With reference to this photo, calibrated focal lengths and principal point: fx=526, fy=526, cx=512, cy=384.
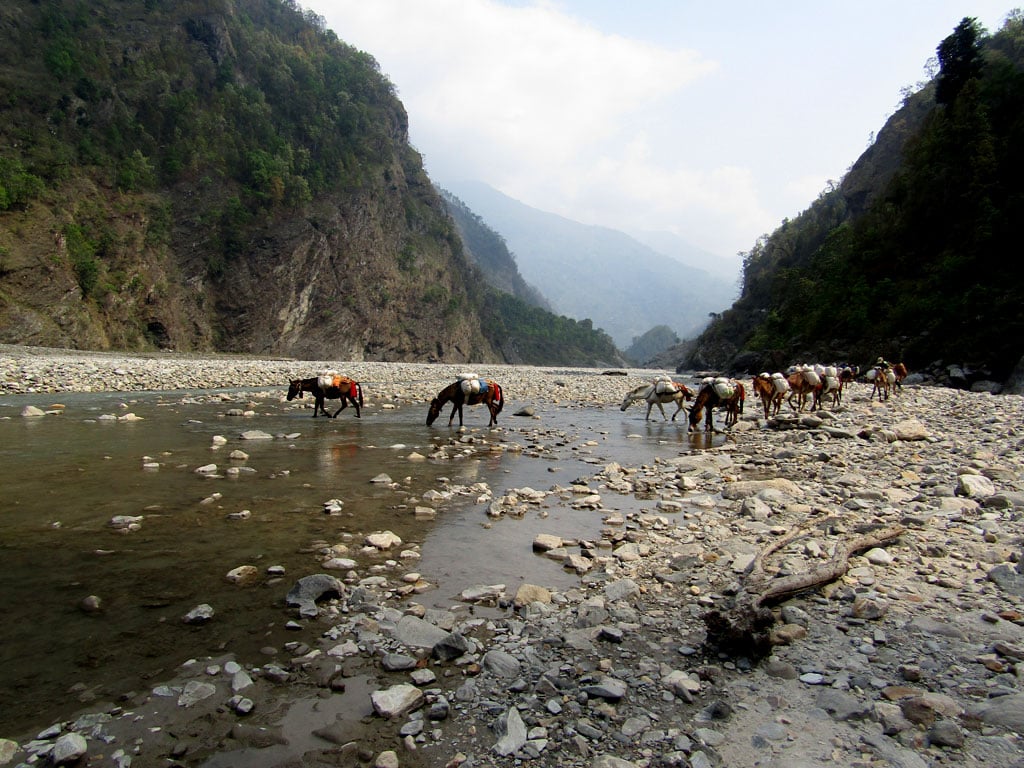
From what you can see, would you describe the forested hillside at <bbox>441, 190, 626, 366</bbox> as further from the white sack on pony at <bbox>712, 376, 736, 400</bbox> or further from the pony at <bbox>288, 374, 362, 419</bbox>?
the white sack on pony at <bbox>712, 376, 736, 400</bbox>

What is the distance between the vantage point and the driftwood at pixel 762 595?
3398 mm

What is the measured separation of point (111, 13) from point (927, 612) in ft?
299

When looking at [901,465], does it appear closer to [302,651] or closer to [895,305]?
[302,651]

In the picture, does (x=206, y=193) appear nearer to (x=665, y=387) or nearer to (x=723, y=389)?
(x=665, y=387)

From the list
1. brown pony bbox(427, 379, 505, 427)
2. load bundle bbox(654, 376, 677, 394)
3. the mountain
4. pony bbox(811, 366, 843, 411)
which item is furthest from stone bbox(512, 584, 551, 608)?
the mountain

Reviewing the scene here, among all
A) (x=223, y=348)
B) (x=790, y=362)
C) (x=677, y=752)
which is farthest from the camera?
(x=223, y=348)

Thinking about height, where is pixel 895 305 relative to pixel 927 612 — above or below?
above

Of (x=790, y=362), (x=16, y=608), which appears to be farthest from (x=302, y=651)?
(x=790, y=362)

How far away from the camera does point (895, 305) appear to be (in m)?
33.8

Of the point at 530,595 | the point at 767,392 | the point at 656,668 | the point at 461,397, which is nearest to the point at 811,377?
the point at 767,392

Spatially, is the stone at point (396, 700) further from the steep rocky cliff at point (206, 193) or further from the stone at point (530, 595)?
the steep rocky cliff at point (206, 193)

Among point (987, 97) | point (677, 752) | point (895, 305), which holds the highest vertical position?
point (987, 97)

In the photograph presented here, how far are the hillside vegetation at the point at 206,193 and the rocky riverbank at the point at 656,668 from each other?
45.4 metres

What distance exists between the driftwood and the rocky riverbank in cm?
2
